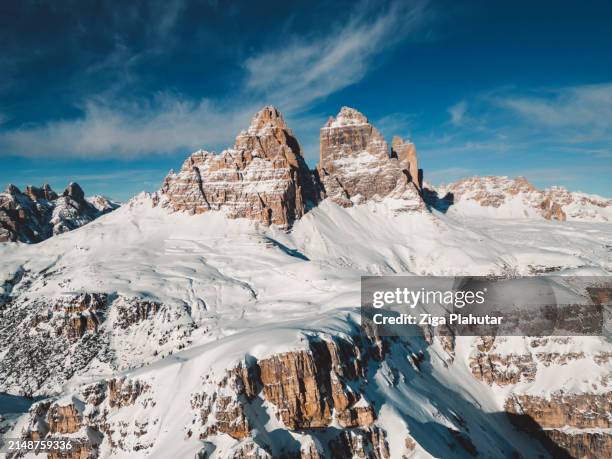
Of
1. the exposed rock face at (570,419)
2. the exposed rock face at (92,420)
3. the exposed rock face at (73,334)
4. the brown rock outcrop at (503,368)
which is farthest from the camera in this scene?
the brown rock outcrop at (503,368)

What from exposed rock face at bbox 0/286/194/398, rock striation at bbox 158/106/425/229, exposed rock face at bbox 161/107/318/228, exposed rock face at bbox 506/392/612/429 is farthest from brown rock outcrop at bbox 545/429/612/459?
rock striation at bbox 158/106/425/229

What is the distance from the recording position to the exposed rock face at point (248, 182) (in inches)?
6437

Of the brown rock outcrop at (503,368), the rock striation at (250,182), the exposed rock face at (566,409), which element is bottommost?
the exposed rock face at (566,409)

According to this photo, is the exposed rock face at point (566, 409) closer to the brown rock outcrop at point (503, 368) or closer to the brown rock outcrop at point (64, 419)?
the brown rock outcrop at point (503, 368)

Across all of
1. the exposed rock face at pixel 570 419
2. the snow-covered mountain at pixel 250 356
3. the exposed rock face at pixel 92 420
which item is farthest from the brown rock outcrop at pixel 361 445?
the exposed rock face at pixel 570 419

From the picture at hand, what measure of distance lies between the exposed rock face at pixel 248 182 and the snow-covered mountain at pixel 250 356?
34.6 inches

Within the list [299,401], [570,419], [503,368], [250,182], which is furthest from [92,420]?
[250,182]

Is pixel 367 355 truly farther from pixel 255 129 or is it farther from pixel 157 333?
pixel 255 129

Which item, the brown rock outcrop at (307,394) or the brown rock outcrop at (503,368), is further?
the brown rock outcrop at (503,368)

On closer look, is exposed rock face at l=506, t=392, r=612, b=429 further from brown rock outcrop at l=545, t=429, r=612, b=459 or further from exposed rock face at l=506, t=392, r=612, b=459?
brown rock outcrop at l=545, t=429, r=612, b=459

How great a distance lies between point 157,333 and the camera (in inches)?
3861

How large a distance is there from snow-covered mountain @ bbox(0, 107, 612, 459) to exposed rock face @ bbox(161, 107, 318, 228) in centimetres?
88

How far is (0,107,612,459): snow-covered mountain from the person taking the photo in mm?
65688

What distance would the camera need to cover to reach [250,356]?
68.4 meters
